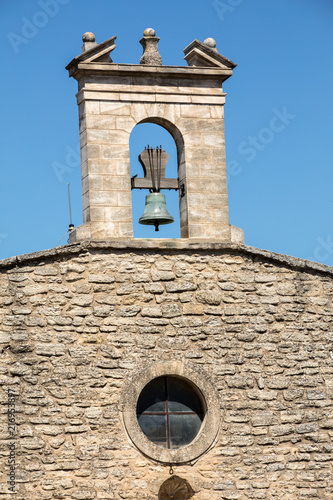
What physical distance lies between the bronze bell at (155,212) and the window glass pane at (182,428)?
2235mm

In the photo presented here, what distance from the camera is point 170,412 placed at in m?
11.6

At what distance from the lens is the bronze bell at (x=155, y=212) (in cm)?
1215

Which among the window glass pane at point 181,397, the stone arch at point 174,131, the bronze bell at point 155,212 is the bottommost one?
the window glass pane at point 181,397

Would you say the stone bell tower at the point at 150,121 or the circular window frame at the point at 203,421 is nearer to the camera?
the circular window frame at the point at 203,421

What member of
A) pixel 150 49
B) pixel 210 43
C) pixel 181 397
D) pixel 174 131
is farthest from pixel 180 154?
pixel 181 397

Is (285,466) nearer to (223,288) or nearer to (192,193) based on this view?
(223,288)

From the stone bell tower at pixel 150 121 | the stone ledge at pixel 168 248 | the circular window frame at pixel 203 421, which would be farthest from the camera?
the stone bell tower at pixel 150 121

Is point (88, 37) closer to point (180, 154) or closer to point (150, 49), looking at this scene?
point (150, 49)

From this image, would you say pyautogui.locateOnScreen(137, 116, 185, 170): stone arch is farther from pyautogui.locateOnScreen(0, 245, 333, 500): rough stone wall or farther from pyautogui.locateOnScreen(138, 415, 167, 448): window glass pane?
pyautogui.locateOnScreen(138, 415, 167, 448): window glass pane

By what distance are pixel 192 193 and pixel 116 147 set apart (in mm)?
1035

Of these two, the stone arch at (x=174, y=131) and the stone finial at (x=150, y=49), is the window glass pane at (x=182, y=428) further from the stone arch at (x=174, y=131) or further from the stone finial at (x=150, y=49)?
the stone finial at (x=150, y=49)

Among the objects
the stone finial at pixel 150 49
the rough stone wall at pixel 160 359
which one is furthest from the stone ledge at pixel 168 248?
the stone finial at pixel 150 49

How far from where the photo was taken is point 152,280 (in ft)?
38.5

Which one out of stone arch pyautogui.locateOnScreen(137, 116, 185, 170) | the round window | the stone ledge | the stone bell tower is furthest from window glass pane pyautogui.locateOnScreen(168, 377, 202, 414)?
stone arch pyautogui.locateOnScreen(137, 116, 185, 170)
